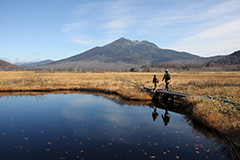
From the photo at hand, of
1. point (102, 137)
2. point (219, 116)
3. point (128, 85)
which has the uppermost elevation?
point (219, 116)

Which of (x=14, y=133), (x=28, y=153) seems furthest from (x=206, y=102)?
(x=14, y=133)

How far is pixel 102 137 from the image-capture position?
30.2ft

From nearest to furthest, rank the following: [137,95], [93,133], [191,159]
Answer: [191,159] < [93,133] < [137,95]

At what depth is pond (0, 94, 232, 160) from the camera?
7406mm

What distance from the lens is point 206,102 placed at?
42.3 ft

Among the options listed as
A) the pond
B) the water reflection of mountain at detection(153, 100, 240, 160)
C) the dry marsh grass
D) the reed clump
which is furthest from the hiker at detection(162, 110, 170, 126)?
the dry marsh grass

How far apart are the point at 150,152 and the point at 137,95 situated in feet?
41.3

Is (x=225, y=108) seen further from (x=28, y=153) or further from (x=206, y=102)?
(x=28, y=153)

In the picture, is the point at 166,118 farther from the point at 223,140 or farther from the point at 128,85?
the point at 128,85

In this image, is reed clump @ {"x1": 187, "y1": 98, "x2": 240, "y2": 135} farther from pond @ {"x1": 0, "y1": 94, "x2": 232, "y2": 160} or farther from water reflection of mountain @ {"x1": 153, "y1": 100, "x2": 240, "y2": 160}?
pond @ {"x1": 0, "y1": 94, "x2": 232, "y2": 160}

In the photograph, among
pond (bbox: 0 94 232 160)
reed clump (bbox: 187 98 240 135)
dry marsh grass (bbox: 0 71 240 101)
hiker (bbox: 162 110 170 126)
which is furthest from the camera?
dry marsh grass (bbox: 0 71 240 101)

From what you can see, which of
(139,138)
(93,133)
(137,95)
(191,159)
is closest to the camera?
(191,159)

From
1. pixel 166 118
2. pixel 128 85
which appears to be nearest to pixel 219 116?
pixel 166 118

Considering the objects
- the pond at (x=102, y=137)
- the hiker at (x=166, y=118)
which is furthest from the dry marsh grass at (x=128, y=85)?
the pond at (x=102, y=137)
